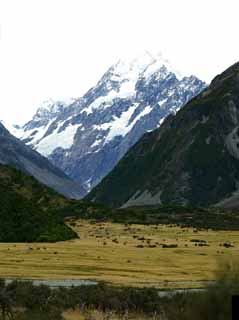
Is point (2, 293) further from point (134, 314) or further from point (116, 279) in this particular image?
point (116, 279)

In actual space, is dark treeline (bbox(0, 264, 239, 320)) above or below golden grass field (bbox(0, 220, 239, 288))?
above

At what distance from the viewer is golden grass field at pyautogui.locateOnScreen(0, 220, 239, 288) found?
208ft

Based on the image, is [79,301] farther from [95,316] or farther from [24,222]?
[24,222]

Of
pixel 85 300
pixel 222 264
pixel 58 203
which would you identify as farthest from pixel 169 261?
pixel 58 203

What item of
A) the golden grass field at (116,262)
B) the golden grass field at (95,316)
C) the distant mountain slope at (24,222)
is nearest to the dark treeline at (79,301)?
the golden grass field at (95,316)

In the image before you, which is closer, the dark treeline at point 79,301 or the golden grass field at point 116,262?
the dark treeline at point 79,301

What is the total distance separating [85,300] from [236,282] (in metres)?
23.3

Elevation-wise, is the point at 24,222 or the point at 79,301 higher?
the point at 24,222

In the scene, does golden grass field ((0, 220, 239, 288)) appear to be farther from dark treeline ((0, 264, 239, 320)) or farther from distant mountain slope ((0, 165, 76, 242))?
dark treeline ((0, 264, 239, 320))

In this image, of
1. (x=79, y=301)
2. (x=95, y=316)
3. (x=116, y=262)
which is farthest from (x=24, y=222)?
(x=95, y=316)

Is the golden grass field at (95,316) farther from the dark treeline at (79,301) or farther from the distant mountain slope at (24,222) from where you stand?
the distant mountain slope at (24,222)

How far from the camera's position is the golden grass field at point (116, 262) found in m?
63.5

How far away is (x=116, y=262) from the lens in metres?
81.6

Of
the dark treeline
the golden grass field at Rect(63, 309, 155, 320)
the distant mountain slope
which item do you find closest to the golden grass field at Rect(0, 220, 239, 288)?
the distant mountain slope
